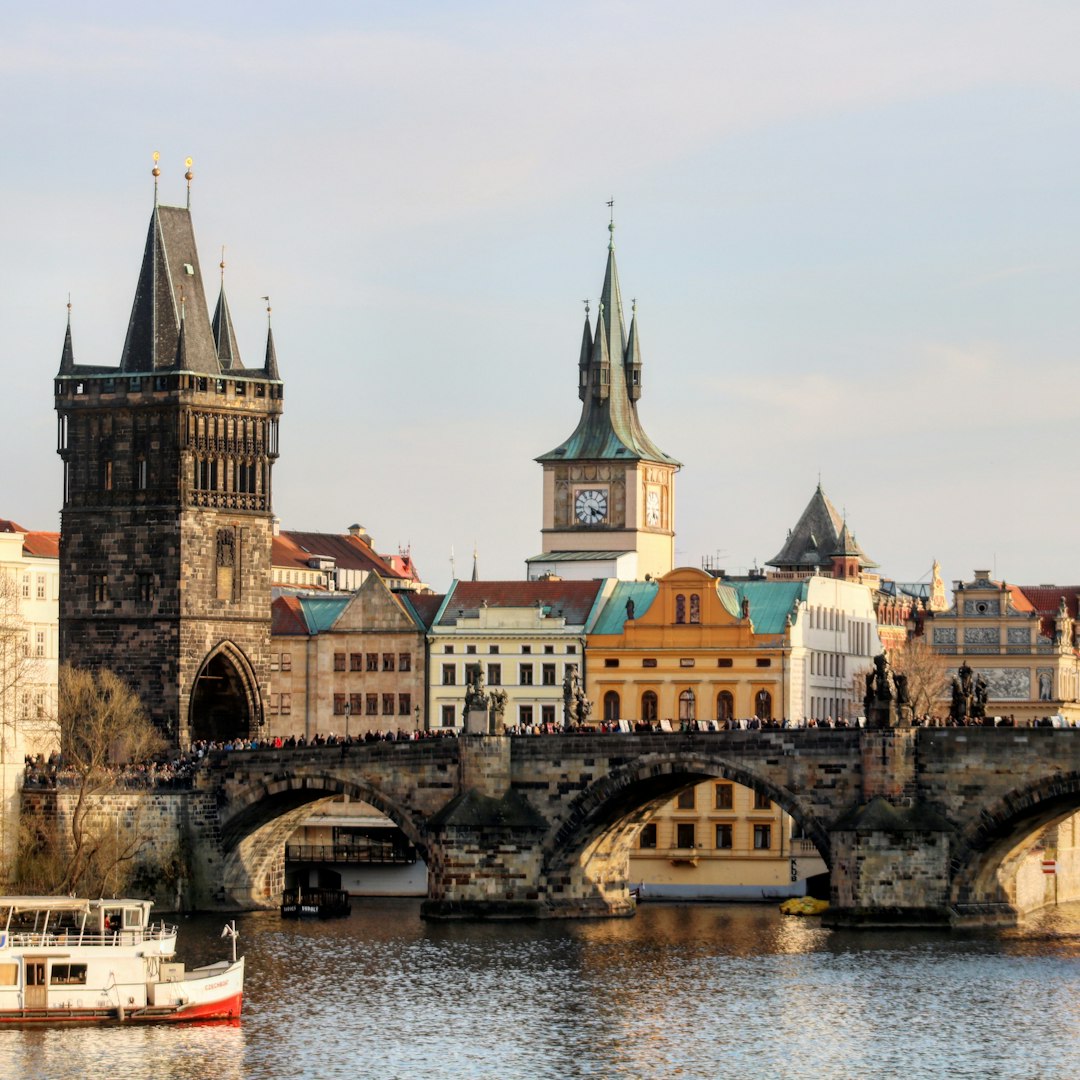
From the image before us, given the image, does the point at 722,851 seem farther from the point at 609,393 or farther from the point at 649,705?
the point at 609,393

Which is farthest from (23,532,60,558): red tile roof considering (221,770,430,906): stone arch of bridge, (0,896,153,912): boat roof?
(0,896,153,912): boat roof

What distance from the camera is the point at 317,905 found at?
474 ft

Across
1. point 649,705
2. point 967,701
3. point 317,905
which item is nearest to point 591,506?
point 649,705

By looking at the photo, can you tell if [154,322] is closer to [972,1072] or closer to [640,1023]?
[640,1023]

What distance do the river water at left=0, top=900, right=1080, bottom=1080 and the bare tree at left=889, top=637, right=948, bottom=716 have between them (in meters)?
41.6

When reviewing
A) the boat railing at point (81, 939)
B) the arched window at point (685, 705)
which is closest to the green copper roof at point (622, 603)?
the arched window at point (685, 705)

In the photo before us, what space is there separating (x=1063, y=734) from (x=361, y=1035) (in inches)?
1295

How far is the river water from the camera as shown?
328ft

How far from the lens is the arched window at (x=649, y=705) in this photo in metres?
162

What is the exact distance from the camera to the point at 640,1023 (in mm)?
107750

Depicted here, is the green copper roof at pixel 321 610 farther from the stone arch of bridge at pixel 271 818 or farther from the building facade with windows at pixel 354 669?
the stone arch of bridge at pixel 271 818

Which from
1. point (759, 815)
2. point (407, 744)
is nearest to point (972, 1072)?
point (407, 744)

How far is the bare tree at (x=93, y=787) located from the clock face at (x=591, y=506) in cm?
3918

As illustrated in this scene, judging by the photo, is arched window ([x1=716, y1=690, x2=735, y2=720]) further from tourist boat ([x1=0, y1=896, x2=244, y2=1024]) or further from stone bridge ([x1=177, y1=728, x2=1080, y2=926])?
tourist boat ([x1=0, y1=896, x2=244, y2=1024])
